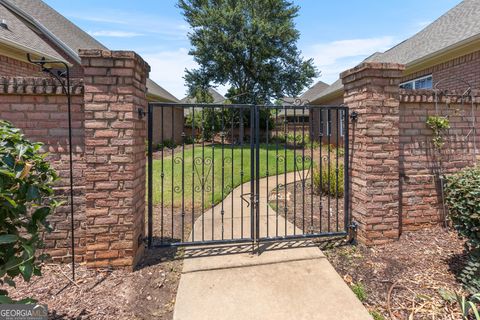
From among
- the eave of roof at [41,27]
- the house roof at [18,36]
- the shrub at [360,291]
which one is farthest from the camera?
Result: the eave of roof at [41,27]

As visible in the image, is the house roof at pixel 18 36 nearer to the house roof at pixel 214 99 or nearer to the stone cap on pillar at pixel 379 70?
the stone cap on pillar at pixel 379 70

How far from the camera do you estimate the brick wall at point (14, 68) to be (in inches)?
282

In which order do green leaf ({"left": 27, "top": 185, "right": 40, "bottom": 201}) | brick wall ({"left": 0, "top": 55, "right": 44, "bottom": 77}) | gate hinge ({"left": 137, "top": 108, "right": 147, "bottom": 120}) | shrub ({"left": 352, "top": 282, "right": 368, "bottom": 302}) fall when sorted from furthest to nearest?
brick wall ({"left": 0, "top": 55, "right": 44, "bottom": 77}) < gate hinge ({"left": 137, "top": 108, "right": 147, "bottom": 120}) < shrub ({"left": 352, "top": 282, "right": 368, "bottom": 302}) < green leaf ({"left": 27, "top": 185, "right": 40, "bottom": 201})

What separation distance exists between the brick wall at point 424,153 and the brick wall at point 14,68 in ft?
30.4

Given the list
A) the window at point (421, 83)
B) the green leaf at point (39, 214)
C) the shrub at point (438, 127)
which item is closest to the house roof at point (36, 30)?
the green leaf at point (39, 214)

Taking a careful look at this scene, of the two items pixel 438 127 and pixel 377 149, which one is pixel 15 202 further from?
pixel 438 127

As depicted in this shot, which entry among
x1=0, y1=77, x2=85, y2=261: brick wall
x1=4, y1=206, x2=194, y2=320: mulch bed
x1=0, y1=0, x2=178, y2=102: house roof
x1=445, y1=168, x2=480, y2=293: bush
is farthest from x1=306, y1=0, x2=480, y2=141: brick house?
x1=0, y1=0, x2=178, y2=102: house roof

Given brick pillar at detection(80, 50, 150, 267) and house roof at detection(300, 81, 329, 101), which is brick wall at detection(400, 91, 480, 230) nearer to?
brick pillar at detection(80, 50, 150, 267)

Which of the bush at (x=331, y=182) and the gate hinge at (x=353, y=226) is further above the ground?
the bush at (x=331, y=182)

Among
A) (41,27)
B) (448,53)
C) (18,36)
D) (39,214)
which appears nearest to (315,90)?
(448,53)

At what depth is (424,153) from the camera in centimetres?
369

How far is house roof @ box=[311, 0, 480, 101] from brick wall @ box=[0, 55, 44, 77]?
1177cm

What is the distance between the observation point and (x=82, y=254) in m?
3.03

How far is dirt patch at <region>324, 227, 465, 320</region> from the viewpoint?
2398 millimetres
